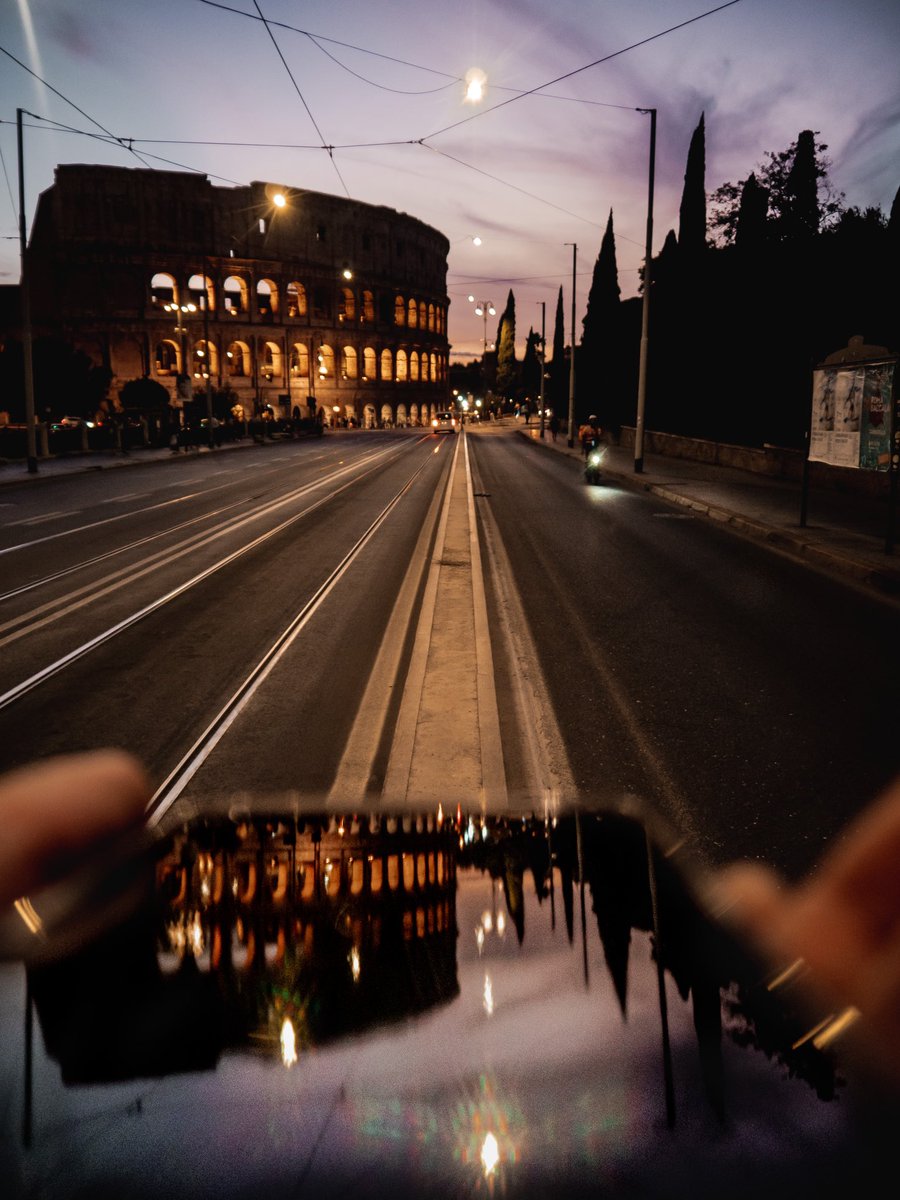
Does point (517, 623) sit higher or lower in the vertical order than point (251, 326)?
lower

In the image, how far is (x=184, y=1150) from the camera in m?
2.26

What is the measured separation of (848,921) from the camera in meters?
3.47

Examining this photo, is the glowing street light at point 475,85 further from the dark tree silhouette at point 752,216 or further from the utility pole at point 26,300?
the dark tree silhouette at point 752,216

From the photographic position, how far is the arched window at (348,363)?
92625 millimetres

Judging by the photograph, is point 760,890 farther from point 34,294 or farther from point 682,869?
point 34,294

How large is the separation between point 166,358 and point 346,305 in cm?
2267

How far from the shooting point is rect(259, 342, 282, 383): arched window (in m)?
85.6

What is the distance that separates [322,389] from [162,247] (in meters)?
20.7

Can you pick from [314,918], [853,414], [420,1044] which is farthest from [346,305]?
[420,1044]

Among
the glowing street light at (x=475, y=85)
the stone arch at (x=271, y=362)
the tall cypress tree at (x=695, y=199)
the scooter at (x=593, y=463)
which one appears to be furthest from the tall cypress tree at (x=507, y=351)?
the glowing street light at (x=475, y=85)

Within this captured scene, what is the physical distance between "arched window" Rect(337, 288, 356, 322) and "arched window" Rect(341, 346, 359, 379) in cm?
330

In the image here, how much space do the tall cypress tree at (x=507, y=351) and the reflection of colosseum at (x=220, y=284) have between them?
40418mm

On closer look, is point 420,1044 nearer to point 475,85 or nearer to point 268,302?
point 475,85

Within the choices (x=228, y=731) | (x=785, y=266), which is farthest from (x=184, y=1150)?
(x=785, y=266)
